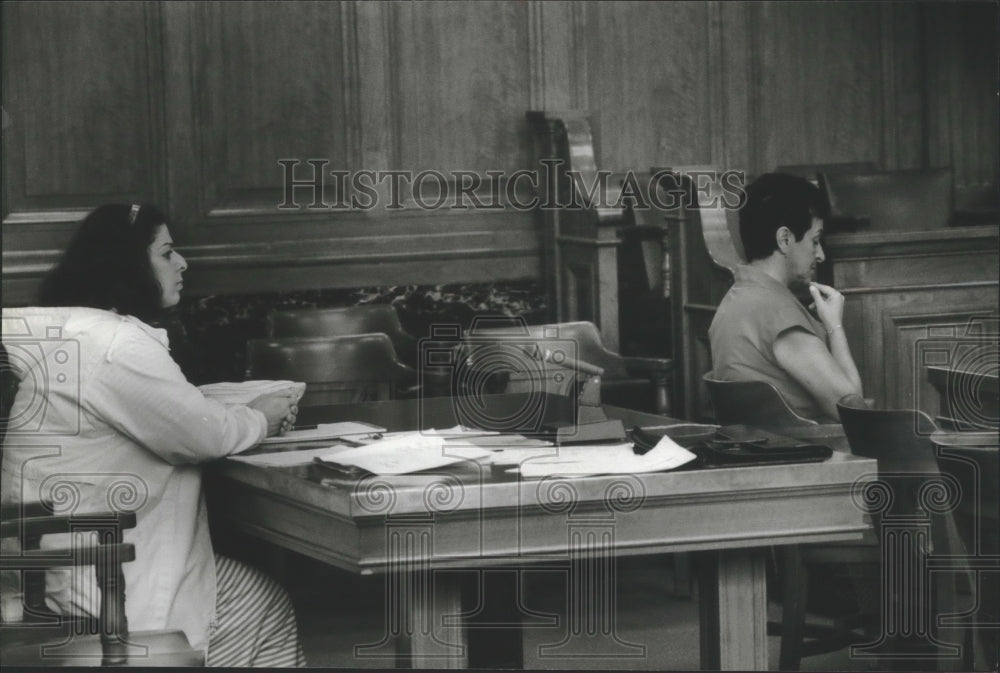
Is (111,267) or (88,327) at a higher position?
(111,267)

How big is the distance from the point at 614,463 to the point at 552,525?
0.18 m

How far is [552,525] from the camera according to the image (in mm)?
2422

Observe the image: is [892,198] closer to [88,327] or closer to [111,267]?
[111,267]

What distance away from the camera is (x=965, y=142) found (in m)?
6.27

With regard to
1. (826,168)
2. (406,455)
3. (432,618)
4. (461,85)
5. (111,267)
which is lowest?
(432,618)

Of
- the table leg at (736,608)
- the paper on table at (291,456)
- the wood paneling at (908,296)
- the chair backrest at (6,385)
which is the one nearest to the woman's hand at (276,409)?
the paper on table at (291,456)

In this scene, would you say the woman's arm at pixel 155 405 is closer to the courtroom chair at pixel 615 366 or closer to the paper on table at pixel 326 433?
the paper on table at pixel 326 433

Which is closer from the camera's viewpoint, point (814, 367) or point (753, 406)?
point (753, 406)

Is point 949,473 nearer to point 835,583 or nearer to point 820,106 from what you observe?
point 835,583

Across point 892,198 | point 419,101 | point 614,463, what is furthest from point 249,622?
point 892,198

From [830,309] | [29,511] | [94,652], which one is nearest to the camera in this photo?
[94,652]

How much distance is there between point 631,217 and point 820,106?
1.07 metres

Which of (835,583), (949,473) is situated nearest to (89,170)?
(835,583)

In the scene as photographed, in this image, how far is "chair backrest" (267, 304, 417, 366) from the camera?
4.62 m
